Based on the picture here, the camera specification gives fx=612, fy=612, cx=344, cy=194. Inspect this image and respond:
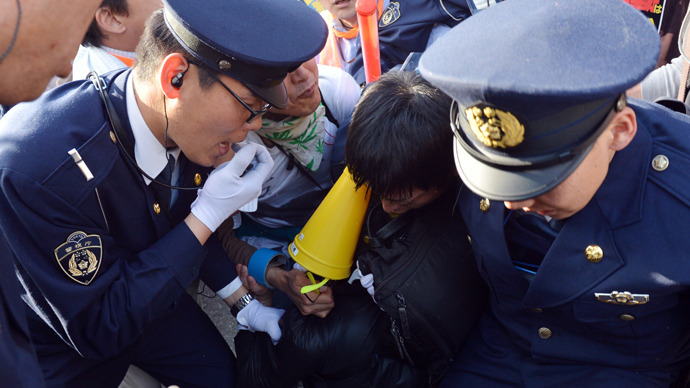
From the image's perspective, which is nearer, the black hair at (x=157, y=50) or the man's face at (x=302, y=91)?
the black hair at (x=157, y=50)

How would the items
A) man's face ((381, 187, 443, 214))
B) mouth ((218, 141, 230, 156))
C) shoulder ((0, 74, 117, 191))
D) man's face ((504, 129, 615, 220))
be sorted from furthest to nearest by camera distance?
mouth ((218, 141, 230, 156))
man's face ((381, 187, 443, 214))
shoulder ((0, 74, 117, 191))
man's face ((504, 129, 615, 220))

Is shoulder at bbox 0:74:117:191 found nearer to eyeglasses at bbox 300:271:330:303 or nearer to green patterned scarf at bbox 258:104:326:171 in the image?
green patterned scarf at bbox 258:104:326:171

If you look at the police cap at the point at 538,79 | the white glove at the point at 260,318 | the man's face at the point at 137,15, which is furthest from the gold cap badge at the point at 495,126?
the man's face at the point at 137,15

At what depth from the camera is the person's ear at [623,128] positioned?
5.05ft

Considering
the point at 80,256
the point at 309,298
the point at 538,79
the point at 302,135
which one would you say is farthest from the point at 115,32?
the point at 538,79

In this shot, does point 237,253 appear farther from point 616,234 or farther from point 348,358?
point 616,234

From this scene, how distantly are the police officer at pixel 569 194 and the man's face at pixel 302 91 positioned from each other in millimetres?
763

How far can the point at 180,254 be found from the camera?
7.22 ft

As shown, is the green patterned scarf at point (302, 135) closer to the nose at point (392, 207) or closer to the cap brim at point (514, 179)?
the nose at point (392, 207)

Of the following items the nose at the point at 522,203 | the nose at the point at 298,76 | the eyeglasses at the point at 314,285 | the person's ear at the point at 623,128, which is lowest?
the eyeglasses at the point at 314,285

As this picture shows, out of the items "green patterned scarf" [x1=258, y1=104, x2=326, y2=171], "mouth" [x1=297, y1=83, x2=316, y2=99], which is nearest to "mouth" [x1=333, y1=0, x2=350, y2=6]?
"green patterned scarf" [x1=258, y1=104, x2=326, y2=171]

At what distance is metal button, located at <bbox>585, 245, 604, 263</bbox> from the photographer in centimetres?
175

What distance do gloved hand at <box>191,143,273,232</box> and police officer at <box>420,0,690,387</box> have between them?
85cm

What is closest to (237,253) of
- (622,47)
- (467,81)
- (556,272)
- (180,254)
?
(180,254)
